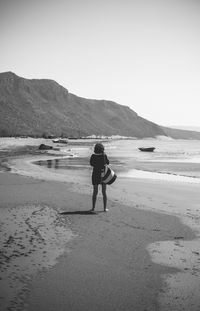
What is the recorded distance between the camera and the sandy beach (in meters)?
3.87

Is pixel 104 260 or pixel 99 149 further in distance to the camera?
pixel 99 149

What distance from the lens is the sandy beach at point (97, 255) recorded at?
3.87 m

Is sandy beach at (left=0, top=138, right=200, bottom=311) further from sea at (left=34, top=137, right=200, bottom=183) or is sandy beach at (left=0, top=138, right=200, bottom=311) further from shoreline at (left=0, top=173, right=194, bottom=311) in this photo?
sea at (left=34, top=137, right=200, bottom=183)

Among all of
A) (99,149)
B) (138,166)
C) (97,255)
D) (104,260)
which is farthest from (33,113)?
(104,260)

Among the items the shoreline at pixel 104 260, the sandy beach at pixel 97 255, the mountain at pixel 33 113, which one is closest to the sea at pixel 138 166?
the sandy beach at pixel 97 255

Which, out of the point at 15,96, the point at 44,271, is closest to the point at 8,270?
the point at 44,271

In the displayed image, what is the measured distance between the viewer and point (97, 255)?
Answer: 5.30 metres

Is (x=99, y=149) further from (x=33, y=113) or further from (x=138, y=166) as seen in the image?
(x=33, y=113)

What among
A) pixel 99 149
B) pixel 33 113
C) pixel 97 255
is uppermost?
pixel 33 113

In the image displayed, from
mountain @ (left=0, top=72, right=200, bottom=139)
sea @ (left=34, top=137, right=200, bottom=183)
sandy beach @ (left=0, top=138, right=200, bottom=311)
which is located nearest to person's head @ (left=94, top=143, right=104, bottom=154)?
sandy beach @ (left=0, top=138, right=200, bottom=311)

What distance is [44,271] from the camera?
4.54 meters

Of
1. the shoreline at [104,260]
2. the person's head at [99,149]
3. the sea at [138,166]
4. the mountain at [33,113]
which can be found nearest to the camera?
Result: the shoreline at [104,260]

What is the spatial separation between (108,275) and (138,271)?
50 centimetres

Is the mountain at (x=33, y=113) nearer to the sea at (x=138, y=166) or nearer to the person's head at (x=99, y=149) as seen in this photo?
the sea at (x=138, y=166)
